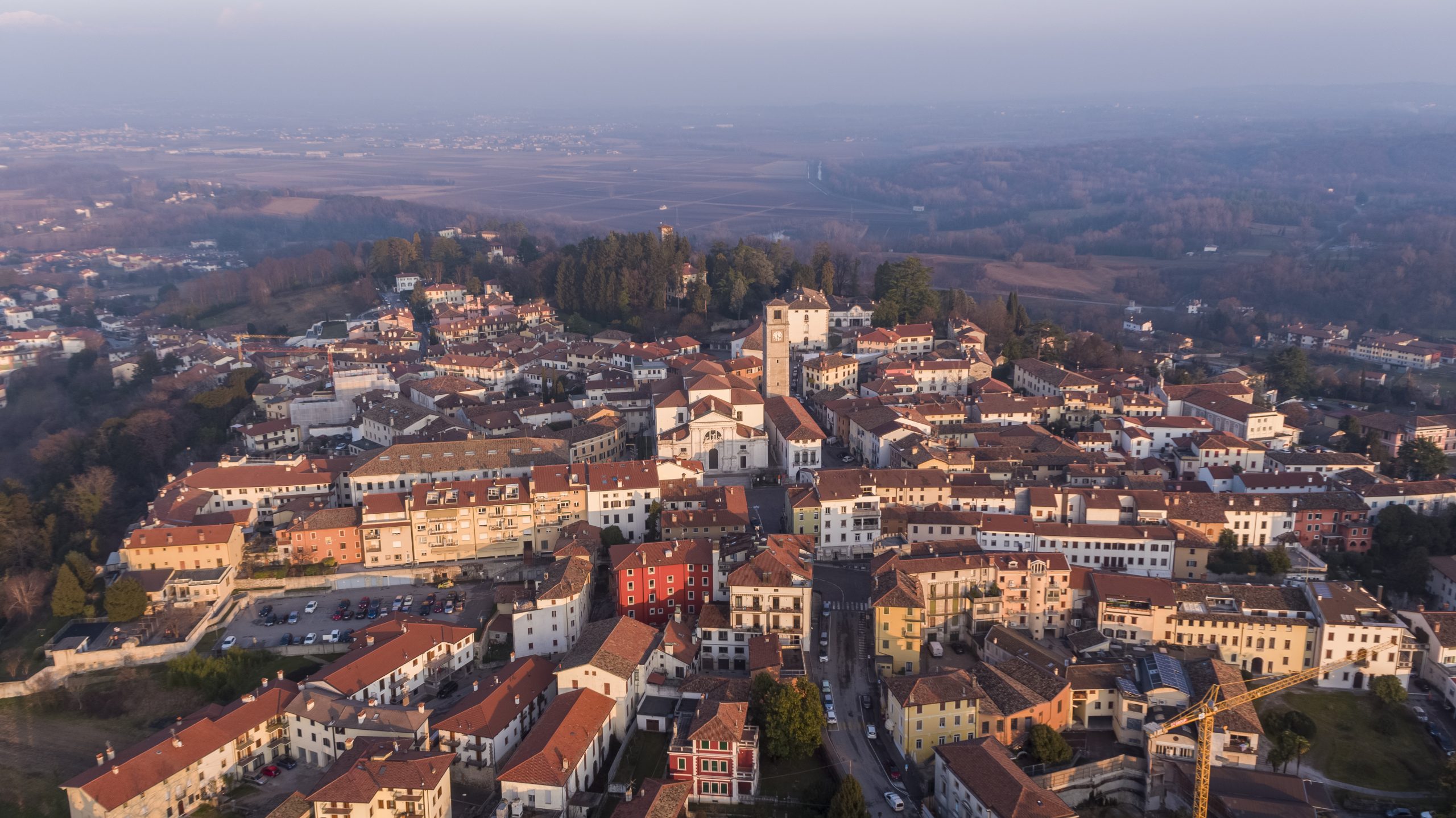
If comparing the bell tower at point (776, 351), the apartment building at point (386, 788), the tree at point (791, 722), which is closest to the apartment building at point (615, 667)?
the tree at point (791, 722)

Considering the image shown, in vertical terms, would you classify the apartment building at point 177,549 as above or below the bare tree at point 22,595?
above

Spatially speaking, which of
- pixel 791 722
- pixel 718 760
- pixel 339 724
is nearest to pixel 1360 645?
pixel 791 722

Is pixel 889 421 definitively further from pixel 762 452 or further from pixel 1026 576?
pixel 1026 576

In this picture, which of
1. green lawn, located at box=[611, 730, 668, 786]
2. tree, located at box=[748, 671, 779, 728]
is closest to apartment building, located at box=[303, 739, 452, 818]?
green lawn, located at box=[611, 730, 668, 786]

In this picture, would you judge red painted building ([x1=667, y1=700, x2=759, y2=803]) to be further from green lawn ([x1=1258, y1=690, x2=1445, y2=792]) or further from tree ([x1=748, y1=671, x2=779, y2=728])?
green lawn ([x1=1258, y1=690, x2=1445, y2=792])

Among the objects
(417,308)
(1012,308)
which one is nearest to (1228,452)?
(1012,308)

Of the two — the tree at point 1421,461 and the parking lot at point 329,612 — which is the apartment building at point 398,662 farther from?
the tree at point 1421,461
